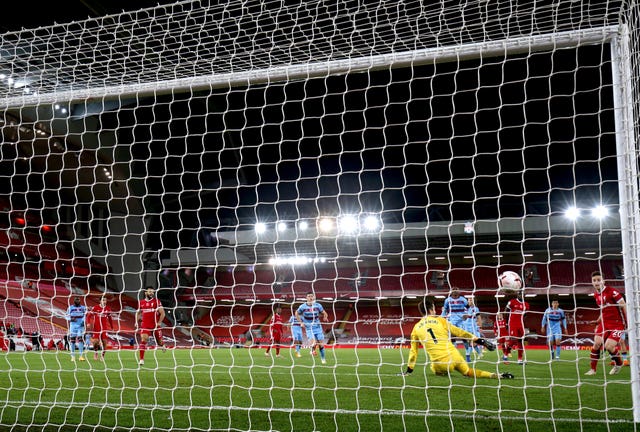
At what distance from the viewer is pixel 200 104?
16.6 meters

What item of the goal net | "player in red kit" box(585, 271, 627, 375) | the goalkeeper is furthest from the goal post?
"player in red kit" box(585, 271, 627, 375)

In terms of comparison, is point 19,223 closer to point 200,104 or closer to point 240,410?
point 200,104

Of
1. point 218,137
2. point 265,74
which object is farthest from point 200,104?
point 265,74

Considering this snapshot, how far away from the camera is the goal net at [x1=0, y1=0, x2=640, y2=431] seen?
4.38 meters

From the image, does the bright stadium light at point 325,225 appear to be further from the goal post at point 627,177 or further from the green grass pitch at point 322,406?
the goal post at point 627,177

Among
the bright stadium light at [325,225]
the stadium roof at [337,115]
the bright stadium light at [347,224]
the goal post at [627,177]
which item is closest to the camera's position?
the goal post at [627,177]

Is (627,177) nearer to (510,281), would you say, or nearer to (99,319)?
(510,281)

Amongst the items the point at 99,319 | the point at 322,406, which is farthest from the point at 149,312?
the point at 322,406

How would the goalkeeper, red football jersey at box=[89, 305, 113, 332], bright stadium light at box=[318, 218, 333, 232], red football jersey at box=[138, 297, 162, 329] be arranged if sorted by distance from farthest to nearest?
bright stadium light at box=[318, 218, 333, 232], red football jersey at box=[89, 305, 113, 332], red football jersey at box=[138, 297, 162, 329], the goalkeeper

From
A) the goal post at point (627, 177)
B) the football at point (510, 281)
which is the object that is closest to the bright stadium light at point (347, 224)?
the football at point (510, 281)

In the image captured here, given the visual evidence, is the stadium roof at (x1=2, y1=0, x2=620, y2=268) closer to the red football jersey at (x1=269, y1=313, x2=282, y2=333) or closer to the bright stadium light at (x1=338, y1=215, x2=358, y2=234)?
the bright stadium light at (x1=338, y1=215, x2=358, y2=234)

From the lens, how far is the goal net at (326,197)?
14.4 ft

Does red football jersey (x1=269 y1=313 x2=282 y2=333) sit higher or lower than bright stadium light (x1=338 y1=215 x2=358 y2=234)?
higher

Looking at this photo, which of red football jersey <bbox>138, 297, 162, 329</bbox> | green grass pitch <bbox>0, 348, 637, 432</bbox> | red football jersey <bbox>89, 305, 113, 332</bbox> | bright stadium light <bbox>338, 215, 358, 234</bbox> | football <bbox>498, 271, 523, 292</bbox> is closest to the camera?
green grass pitch <bbox>0, 348, 637, 432</bbox>
